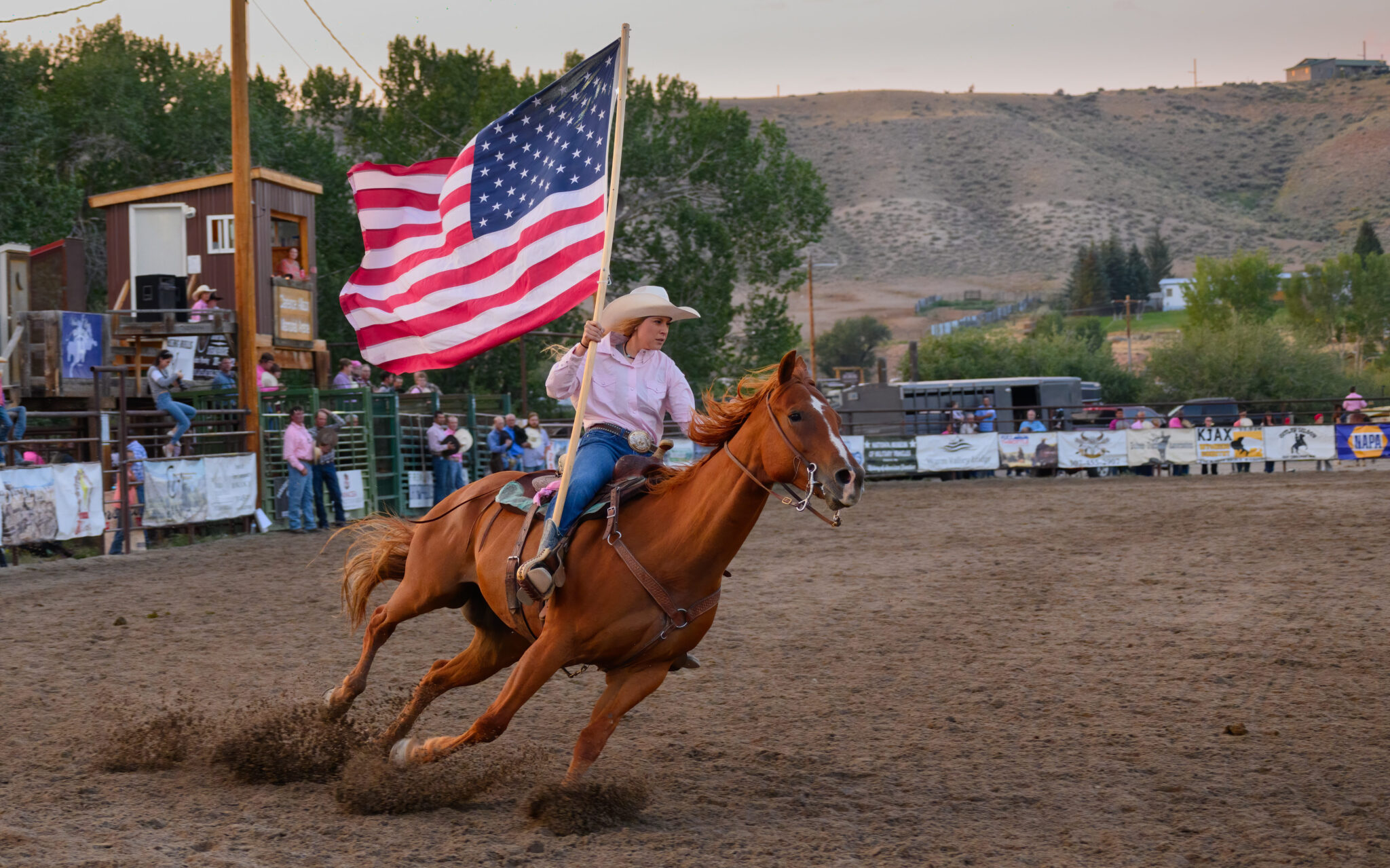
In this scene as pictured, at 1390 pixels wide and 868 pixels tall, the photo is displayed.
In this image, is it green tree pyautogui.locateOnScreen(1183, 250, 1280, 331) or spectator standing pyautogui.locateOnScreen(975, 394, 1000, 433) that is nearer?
spectator standing pyautogui.locateOnScreen(975, 394, 1000, 433)

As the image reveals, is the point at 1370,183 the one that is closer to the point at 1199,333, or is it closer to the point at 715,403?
the point at 1199,333

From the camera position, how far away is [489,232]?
19.4 feet

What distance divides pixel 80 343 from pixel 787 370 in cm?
1789

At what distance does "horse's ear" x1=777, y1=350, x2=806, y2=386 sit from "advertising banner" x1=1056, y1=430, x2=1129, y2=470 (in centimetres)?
2390

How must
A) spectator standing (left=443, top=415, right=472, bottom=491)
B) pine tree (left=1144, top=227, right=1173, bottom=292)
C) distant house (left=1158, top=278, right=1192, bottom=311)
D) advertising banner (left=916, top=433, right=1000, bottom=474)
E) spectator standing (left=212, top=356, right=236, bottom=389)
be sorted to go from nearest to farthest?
spectator standing (left=212, top=356, right=236, bottom=389), spectator standing (left=443, top=415, right=472, bottom=491), advertising banner (left=916, top=433, right=1000, bottom=474), distant house (left=1158, top=278, right=1192, bottom=311), pine tree (left=1144, top=227, right=1173, bottom=292)

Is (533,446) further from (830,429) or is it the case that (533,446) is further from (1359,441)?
(1359,441)

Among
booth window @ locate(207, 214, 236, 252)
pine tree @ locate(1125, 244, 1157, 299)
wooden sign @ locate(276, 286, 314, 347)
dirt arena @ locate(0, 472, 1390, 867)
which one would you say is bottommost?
dirt arena @ locate(0, 472, 1390, 867)

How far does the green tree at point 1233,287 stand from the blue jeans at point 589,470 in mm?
78036

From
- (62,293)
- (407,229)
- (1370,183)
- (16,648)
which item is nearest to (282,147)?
(62,293)

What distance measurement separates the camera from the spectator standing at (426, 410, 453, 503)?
2030cm

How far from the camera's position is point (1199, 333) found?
57656mm

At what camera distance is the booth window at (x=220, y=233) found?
23359 millimetres

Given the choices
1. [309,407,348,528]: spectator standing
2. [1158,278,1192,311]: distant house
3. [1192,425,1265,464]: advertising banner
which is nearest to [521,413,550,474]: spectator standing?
[309,407,348,528]: spectator standing

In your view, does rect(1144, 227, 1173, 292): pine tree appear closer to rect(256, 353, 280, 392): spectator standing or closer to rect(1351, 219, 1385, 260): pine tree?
rect(1351, 219, 1385, 260): pine tree
